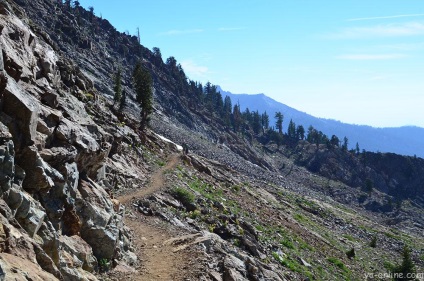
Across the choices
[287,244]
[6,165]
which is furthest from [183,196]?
[6,165]

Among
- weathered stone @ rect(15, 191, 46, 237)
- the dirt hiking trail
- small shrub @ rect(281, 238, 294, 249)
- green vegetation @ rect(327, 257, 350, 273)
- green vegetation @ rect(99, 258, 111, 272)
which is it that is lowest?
green vegetation @ rect(327, 257, 350, 273)

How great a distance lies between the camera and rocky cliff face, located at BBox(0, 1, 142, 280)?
12891mm

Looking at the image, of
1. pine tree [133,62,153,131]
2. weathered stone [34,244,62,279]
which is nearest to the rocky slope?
weathered stone [34,244,62,279]

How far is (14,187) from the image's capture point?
13.9 meters

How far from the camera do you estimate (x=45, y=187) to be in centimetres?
Answer: 1603

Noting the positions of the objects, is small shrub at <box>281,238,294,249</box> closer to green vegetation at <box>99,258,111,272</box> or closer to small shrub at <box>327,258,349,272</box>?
small shrub at <box>327,258,349,272</box>

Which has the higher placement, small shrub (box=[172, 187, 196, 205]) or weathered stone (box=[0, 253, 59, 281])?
weathered stone (box=[0, 253, 59, 281])

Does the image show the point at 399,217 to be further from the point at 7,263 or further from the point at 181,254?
the point at 7,263

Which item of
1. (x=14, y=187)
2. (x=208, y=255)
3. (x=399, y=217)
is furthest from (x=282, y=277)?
(x=399, y=217)

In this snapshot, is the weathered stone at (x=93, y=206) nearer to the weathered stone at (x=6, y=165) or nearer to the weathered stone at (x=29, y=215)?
the weathered stone at (x=29, y=215)

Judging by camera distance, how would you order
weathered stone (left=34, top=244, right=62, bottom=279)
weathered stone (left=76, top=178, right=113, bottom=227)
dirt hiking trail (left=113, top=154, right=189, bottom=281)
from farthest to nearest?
dirt hiking trail (left=113, top=154, right=189, bottom=281) → weathered stone (left=76, top=178, right=113, bottom=227) → weathered stone (left=34, top=244, right=62, bottom=279)

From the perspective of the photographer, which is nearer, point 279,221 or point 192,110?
point 279,221

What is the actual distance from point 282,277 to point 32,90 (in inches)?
870

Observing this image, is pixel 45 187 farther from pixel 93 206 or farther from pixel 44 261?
pixel 93 206
